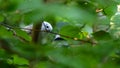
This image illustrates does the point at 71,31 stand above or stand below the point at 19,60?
above

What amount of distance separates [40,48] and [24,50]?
3 cm

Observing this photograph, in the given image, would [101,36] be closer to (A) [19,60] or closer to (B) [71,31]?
(B) [71,31]

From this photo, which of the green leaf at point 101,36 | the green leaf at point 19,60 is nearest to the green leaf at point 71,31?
the green leaf at point 101,36

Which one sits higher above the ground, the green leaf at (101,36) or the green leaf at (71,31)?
the green leaf at (71,31)

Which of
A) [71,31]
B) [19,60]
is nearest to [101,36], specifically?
[71,31]

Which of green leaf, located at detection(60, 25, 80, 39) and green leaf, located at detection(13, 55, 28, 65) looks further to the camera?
green leaf, located at detection(60, 25, 80, 39)

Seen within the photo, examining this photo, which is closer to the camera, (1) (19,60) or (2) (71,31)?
(1) (19,60)

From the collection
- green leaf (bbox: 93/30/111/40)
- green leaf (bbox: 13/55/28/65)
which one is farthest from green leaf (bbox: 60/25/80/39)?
green leaf (bbox: 13/55/28/65)

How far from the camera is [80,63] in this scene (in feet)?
0.85

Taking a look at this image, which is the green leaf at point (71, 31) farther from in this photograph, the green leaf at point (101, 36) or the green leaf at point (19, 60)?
the green leaf at point (19, 60)

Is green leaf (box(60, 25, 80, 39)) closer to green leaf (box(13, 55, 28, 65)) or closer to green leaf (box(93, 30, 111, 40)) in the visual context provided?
green leaf (box(93, 30, 111, 40))

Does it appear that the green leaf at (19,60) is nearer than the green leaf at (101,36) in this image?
Yes

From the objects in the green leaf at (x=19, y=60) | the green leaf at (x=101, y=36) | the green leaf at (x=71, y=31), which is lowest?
the green leaf at (x=19, y=60)

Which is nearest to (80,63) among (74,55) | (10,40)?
(74,55)
